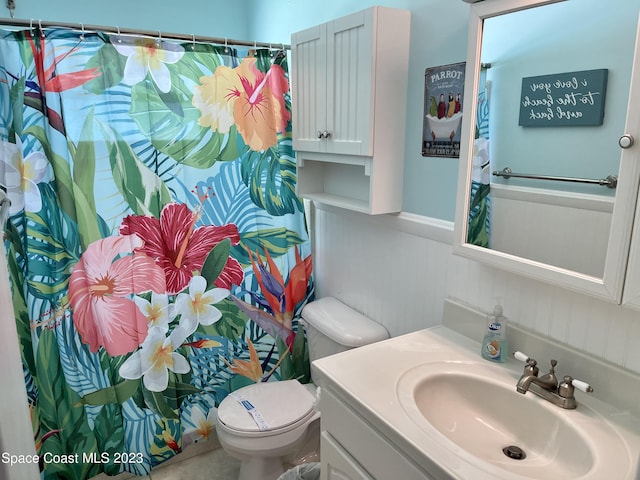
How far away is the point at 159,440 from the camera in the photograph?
6.99ft

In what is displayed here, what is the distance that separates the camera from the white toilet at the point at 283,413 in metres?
1.76

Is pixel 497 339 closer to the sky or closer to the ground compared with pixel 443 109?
closer to the ground

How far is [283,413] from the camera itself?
6.04 ft

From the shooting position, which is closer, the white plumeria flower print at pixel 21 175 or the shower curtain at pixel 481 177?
the shower curtain at pixel 481 177

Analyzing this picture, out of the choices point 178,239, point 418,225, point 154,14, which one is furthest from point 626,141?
point 154,14

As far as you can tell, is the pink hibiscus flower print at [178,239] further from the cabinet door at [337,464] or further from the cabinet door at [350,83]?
the cabinet door at [337,464]

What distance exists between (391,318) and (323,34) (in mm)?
1118

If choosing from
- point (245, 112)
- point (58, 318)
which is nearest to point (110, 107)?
point (245, 112)

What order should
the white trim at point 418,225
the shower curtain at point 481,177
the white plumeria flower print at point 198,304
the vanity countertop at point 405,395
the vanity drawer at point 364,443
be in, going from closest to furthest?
1. the vanity countertop at point 405,395
2. the vanity drawer at point 364,443
3. the shower curtain at point 481,177
4. the white trim at point 418,225
5. the white plumeria flower print at point 198,304

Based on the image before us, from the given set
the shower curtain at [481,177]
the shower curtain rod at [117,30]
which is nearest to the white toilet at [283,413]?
the shower curtain at [481,177]

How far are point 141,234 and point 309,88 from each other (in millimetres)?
922

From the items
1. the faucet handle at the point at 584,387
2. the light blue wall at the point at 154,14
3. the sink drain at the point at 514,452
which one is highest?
the light blue wall at the point at 154,14

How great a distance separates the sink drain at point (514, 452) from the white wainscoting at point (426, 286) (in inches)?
12.4

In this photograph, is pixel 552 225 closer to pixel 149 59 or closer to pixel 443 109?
pixel 443 109
